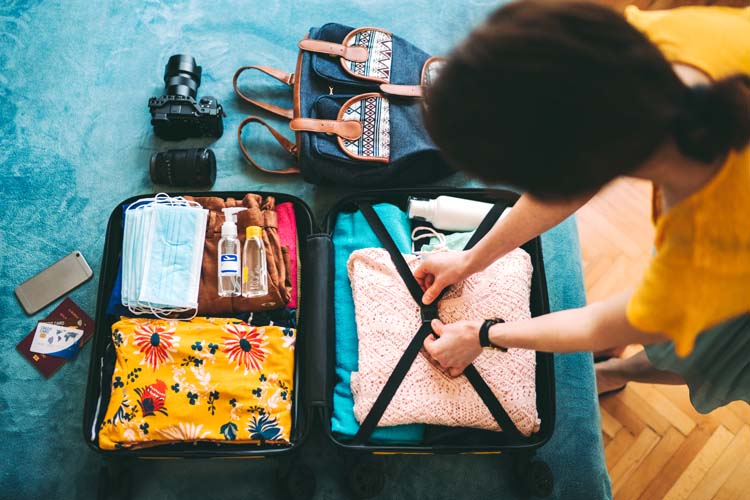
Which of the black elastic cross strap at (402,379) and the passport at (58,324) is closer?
the black elastic cross strap at (402,379)

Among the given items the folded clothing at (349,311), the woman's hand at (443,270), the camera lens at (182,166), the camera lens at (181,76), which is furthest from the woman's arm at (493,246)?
the camera lens at (181,76)

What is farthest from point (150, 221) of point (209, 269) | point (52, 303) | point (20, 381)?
point (20, 381)

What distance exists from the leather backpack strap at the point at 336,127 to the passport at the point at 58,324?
69 centimetres

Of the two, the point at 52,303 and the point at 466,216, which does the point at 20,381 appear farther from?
the point at 466,216

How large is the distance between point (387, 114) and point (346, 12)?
0.52 metres

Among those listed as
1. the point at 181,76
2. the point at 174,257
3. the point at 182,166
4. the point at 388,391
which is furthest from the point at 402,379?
the point at 181,76

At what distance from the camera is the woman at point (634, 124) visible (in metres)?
0.44

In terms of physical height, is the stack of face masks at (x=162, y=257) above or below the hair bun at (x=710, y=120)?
below

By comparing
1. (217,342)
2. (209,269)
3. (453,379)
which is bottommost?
(453,379)

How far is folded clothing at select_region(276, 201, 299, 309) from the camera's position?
1108 millimetres

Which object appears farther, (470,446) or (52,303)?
(52,303)

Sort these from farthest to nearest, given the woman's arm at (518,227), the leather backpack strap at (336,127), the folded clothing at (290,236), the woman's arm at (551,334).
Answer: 1. the leather backpack strap at (336,127)
2. the folded clothing at (290,236)
3. the woman's arm at (518,227)
4. the woman's arm at (551,334)

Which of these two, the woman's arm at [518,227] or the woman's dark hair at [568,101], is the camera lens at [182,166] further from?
the woman's dark hair at [568,101]

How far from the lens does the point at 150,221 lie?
1084mm
